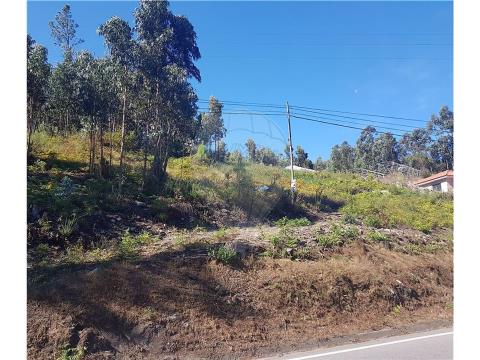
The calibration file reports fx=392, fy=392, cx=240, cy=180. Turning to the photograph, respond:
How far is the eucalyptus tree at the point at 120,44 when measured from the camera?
12.2 m

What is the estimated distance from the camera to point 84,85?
12680 mm

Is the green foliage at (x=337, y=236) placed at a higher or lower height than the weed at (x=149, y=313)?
higher

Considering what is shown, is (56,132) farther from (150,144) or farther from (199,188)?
(199,188)

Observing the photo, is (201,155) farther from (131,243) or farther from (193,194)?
(131,243)

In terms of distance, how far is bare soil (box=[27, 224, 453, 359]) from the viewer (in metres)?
5.86

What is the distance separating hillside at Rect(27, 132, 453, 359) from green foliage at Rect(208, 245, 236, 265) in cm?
2

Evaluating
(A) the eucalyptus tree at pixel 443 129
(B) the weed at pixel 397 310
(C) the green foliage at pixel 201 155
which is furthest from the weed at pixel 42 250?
(A) the eucalyptus tree at pixel 443 129

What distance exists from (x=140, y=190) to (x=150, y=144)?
8.62 feet

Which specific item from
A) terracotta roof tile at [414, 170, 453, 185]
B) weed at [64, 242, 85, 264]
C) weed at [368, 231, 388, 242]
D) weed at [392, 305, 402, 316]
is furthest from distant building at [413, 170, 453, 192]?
weed at [64, 242, 85, 264]

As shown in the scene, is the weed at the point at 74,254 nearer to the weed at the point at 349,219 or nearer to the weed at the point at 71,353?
the weed at the point at 71,353

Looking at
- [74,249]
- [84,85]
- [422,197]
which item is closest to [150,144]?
[84,85]

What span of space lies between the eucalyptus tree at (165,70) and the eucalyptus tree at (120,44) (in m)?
0.36

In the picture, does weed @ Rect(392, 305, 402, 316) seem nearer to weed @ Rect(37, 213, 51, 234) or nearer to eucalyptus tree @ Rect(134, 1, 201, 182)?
weed @ Rect(37, 213, 51, 234)
